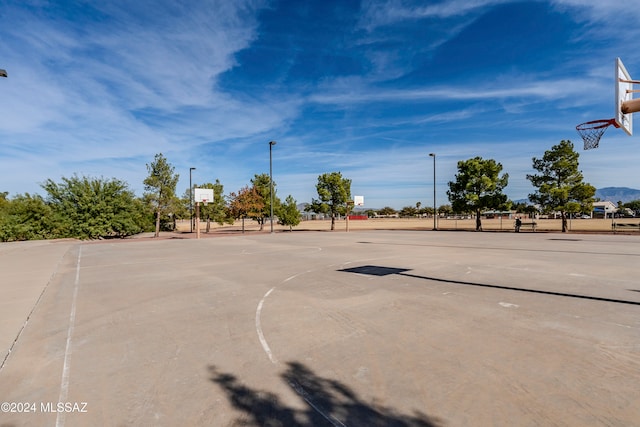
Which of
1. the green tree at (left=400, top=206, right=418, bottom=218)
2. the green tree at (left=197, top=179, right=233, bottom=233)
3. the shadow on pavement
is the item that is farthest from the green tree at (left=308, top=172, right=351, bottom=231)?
the green tree at (left=400, top=206, right=418, bottom=218)

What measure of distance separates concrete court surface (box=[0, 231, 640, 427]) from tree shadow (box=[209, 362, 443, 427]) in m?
0.02

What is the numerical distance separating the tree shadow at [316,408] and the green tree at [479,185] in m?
36.4

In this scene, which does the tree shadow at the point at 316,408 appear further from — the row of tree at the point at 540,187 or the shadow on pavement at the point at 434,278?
the row of tree at the point at 540,187

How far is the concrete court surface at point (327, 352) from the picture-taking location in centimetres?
334

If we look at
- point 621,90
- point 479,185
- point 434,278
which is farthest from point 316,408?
point 479,185

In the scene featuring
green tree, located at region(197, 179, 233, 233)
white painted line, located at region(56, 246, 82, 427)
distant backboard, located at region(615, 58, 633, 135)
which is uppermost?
distant backboard, located at region(615, 58, 633, 135)

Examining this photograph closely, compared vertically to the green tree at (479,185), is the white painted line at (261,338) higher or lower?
lower

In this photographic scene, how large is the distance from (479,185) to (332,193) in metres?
18.1

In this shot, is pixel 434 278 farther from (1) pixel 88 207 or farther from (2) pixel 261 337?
(1) pixel 88 207

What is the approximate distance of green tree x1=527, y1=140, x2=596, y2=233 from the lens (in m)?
29.1

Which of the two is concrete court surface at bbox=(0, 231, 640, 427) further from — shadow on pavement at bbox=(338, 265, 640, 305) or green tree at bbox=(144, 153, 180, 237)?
green tree at bbox=(144, 153, 180, 237)

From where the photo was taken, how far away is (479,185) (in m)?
36.2

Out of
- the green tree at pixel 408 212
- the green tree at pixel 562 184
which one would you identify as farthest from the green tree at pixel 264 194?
the green tree at pixel 408 212

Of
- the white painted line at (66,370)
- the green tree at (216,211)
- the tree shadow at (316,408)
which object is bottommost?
the white painted line at (66,370)
